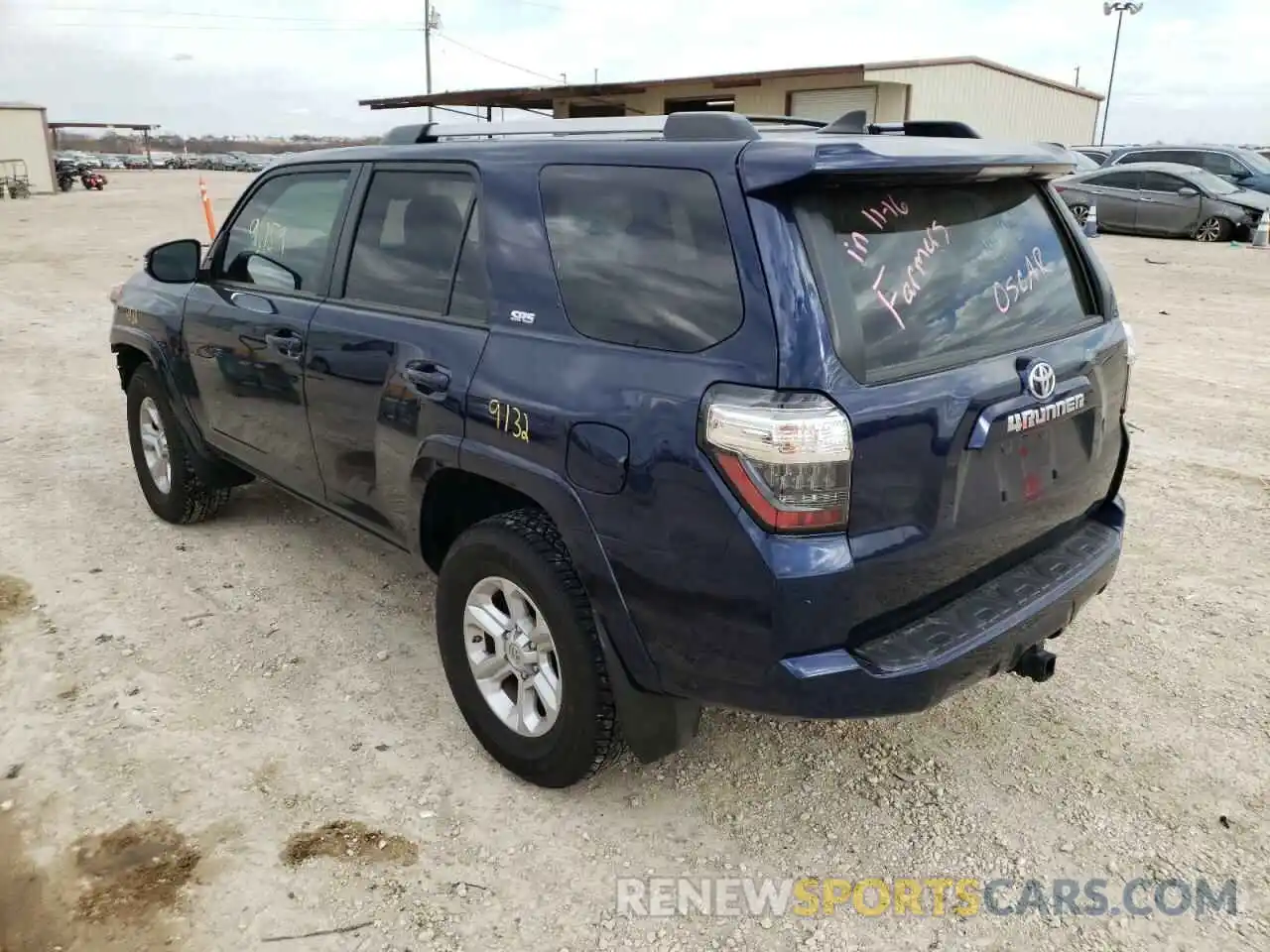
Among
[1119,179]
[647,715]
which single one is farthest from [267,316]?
[1119,179]

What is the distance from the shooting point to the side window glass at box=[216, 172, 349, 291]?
3.70 metres

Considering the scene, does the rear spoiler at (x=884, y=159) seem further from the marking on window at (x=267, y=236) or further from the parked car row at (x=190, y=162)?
the parked car row at (x=190, y=162)

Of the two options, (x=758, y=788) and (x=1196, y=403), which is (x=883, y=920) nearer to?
(x=758, y=788)

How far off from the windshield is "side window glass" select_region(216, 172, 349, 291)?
18.5 meters

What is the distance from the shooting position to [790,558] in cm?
221

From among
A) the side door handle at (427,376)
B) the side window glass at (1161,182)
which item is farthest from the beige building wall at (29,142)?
the side door handle at (427,376)

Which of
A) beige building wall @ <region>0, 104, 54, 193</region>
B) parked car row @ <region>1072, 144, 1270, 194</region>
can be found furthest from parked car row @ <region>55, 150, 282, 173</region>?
parked car row @ <region>1072, 144, 1270, 194</region>

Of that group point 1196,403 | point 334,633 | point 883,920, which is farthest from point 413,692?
point 1196,403

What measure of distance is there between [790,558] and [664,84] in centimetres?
A: 2446

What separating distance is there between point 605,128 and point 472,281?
64 centimetres

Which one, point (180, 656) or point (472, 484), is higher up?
point (472, 484)

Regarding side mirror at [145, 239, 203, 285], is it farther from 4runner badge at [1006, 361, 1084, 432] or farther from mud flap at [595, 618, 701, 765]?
4runner badge at [1006, 361, 1084, 432]

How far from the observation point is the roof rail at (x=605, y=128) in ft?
8.05

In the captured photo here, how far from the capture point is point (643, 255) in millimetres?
2516
